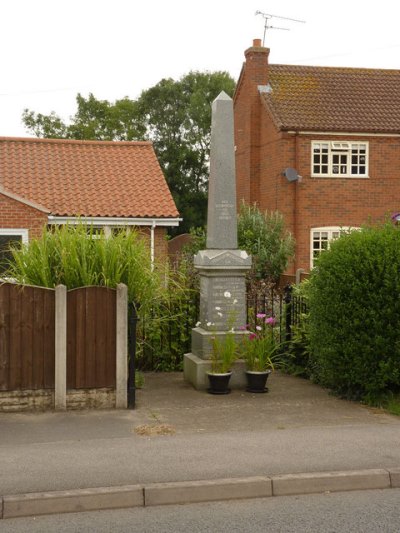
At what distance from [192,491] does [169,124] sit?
4544 cm

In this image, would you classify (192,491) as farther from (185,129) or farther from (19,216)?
(185,129)

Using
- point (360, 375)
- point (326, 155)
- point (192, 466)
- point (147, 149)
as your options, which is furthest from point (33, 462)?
point (326, 155)

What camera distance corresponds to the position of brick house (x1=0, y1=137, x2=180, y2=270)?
18.4 m

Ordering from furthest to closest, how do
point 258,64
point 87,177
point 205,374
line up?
point 258,64, point 87,177, point 205,374

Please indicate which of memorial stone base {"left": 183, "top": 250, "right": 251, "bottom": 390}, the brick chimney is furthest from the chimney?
→ memorial stone base {"left": 183, "top": 250, "right": 251, "bottom": 390}

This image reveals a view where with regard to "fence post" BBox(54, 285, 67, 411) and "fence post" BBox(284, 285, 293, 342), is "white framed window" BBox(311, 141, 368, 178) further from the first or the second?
"fence post" BBox(54, 285, 67, 411)

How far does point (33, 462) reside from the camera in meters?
6.44

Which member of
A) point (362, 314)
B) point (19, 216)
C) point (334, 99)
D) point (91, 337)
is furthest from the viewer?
point (334, 99)

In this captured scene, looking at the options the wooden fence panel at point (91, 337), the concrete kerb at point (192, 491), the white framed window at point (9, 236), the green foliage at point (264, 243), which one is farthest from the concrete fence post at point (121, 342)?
the green foliage at point (264, 243)

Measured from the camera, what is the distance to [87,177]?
22203 millimetres

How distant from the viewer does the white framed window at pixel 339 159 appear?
25969 millimetres

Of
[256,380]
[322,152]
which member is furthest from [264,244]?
[256,380]

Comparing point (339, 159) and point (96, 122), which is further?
point (96, 122)

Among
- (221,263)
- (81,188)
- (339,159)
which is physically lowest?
(221,263)
